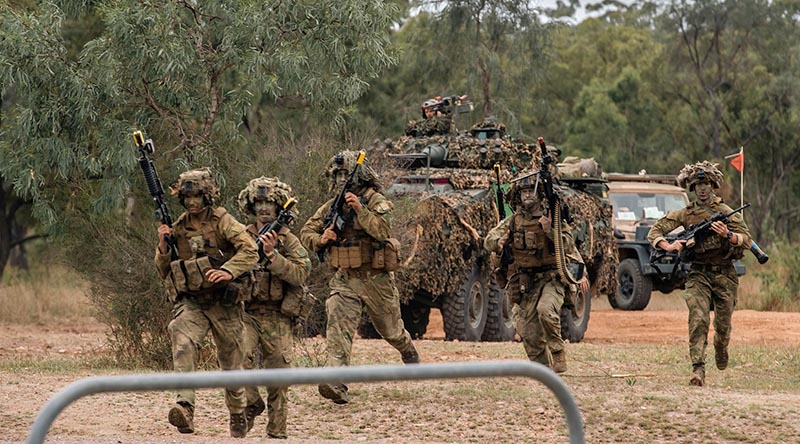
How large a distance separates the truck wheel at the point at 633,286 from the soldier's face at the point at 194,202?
13545mm

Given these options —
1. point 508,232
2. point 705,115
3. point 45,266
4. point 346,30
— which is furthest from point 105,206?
point 705,115

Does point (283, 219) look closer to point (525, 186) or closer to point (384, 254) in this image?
point (384, 254)

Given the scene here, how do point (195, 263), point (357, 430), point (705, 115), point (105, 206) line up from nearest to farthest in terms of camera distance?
1. point (195, 263)
2. point (357, 430)
3. point (105, 206)
4. point (705, 115)

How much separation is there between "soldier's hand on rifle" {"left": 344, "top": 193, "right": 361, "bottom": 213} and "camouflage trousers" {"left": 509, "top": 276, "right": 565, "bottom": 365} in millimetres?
1823

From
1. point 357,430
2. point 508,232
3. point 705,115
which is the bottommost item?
point 357,430

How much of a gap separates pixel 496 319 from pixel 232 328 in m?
8.65

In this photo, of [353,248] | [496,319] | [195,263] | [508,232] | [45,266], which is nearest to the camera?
[195,263]

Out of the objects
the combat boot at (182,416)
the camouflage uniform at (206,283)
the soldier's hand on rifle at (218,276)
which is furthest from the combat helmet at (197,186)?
the combat boot at (182,416)

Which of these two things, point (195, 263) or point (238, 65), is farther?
point (238, 65)

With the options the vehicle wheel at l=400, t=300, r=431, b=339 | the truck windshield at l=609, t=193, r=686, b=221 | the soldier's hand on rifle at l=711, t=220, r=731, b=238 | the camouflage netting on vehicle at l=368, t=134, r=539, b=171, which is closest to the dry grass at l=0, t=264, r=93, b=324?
the vehicle wheel at l=400, t=300, r=431, b=339

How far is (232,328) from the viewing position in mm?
9406

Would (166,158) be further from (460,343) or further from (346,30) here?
(460,343)

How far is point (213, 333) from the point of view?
9.41 meters

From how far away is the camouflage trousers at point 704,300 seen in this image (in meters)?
12.3
